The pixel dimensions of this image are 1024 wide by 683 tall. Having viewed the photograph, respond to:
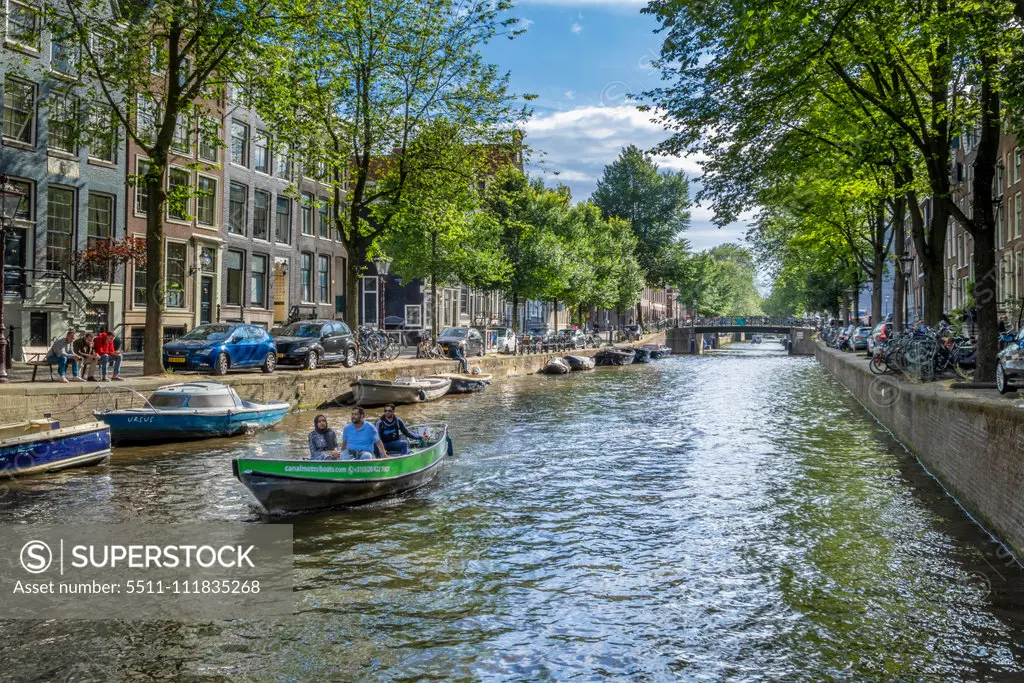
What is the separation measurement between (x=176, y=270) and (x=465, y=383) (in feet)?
41.7

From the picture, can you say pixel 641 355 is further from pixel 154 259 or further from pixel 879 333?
pixel 154 259

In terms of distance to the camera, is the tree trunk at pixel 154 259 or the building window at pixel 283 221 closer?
the tree trunk at pixel 154 259

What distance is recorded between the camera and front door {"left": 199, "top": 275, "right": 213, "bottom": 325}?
3775 cm

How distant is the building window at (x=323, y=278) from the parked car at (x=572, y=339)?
62.1ft

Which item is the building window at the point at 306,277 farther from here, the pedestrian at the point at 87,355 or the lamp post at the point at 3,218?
the lamp post at the point at 3,218

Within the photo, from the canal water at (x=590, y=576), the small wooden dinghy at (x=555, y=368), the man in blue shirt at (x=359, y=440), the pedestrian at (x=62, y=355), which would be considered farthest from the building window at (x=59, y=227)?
the small wooden dinghy at (x=555, y=368)

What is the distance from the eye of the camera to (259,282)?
41.9m

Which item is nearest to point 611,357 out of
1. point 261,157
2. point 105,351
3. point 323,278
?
point 323,278

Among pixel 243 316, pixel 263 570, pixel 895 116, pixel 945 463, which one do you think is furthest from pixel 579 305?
pixel 263 570

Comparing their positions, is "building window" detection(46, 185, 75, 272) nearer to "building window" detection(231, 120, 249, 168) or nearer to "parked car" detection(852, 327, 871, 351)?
"building window" detection(231, 120, 249, 168)

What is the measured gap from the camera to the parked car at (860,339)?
49.9 meters

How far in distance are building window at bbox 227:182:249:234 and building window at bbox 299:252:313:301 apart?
5.42m

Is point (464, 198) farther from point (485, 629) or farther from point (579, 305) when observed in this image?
point (579, 305)

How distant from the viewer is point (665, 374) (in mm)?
53281
